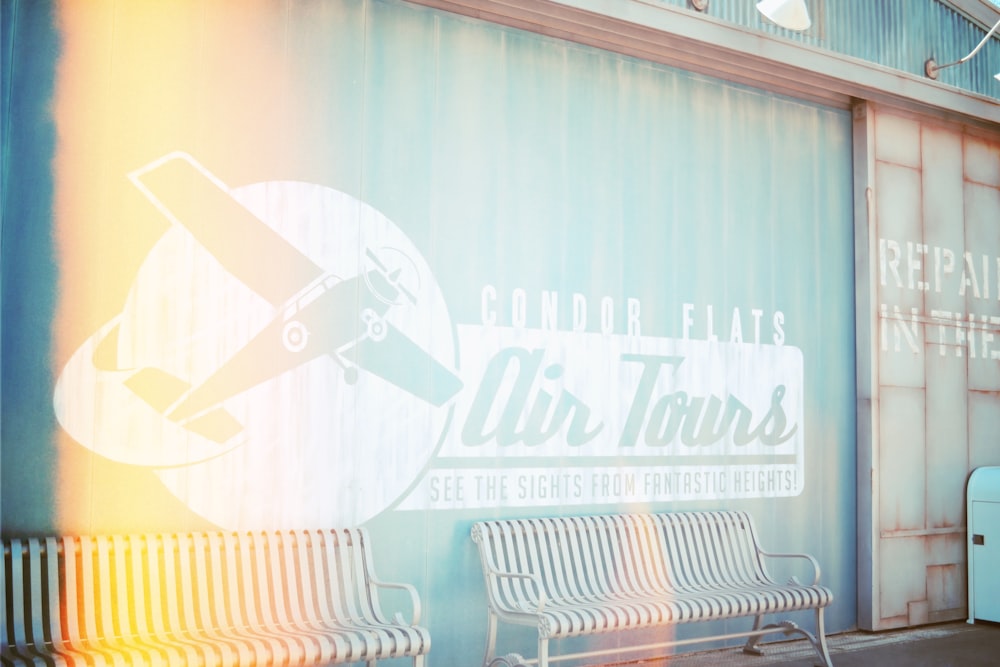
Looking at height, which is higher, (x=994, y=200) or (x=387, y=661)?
(x=994, y=200)

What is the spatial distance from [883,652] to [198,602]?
438 centimetres

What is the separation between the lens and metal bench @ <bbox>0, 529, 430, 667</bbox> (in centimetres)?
379

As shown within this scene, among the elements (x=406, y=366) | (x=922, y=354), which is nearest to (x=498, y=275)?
(x=406, y=366)

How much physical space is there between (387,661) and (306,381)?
1524 millimetres

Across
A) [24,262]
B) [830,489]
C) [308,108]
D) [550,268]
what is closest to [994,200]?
[830,489]

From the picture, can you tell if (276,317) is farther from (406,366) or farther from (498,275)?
(498,275)

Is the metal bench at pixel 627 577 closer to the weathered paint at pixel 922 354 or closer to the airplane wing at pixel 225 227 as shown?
the weathered paint at pixel 922 354

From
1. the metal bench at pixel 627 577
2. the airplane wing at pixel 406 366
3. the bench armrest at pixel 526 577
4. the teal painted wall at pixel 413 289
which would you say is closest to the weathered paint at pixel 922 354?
the teal painted wall at pixel 413 289

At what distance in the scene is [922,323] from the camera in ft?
23.8

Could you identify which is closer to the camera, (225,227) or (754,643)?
(225,227)

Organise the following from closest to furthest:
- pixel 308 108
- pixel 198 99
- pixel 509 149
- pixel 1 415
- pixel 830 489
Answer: pixel 1 415
pixel 198 99
pixel 308 108
pixel 509 149
pixel 830 489

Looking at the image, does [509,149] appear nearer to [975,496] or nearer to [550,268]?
[550,268]

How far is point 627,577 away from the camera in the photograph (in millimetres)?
5566

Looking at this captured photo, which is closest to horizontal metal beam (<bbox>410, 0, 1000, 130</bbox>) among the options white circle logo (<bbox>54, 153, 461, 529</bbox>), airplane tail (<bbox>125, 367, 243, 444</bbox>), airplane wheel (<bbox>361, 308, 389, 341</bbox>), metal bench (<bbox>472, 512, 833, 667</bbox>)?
white circle logo (<bbox>54, 153, 461, 529</bbox>)
